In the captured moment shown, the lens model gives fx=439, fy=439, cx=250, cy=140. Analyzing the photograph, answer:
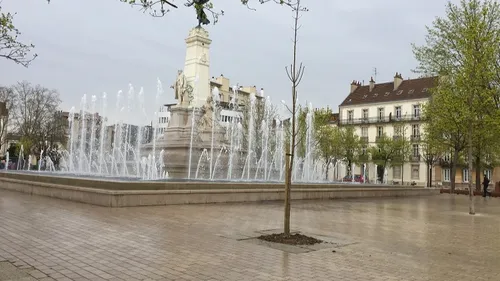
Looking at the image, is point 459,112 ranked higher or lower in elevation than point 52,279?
higher

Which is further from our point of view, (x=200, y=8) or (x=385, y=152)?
(x=385, y=152)

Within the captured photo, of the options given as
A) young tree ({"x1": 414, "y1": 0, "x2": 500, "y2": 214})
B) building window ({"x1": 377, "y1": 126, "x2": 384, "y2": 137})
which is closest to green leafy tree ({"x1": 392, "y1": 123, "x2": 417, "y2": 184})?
building window ({"x1": 377, "y1": 126, "x2": 384, "y2": 137})

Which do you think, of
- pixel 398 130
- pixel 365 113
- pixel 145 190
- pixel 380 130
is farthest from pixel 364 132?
pixel 145 190

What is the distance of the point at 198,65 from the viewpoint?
2830 cm

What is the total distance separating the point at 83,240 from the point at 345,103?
224 ft

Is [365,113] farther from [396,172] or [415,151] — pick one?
[396,172]

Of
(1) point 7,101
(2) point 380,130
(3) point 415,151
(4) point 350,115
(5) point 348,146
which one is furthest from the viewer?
A: (4) point 350,115

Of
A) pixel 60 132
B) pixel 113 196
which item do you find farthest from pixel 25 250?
pixel 60 132

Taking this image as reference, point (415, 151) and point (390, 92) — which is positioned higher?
point (390, 92)

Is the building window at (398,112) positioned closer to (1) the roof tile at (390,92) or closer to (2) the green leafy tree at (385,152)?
(1) the roof tile at (390,92)

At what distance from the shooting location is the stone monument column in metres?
28.1

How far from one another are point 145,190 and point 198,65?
53.8 feet

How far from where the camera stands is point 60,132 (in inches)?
2226

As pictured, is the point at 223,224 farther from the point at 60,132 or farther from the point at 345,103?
the point at 345,103
